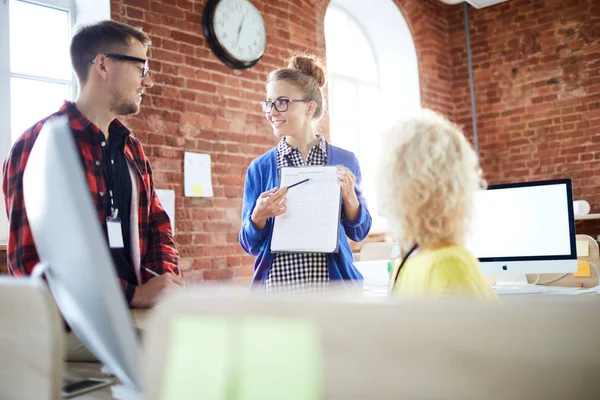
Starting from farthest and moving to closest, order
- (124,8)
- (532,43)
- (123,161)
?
(532,43), (124,8), (123,161)

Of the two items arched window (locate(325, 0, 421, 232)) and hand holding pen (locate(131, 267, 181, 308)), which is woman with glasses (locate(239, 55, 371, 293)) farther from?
arched window (locate(325, 0, 421, 232))

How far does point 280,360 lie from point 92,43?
1592 millimetres

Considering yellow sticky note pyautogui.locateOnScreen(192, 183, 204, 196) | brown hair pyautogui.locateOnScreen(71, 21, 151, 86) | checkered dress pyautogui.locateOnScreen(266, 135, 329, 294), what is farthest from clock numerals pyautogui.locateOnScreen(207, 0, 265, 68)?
checkered dress pyautogui.locateOnScreen(266, 135, 329, 294)

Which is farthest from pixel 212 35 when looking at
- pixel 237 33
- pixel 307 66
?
pixel 307 66

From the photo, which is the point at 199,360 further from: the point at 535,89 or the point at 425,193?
the point at 535,89

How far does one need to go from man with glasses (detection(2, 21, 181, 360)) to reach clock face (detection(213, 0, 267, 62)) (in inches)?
79.1

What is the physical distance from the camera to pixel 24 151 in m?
1.38

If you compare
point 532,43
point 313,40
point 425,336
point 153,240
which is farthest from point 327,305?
point 532,43

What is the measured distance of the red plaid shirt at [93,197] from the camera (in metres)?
1.29

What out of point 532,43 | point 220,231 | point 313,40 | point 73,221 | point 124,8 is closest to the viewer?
point 73,221

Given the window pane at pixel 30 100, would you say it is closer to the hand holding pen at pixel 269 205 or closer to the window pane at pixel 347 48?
the hand holding pen at pixel 269 205

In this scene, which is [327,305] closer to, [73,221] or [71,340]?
[73,221]

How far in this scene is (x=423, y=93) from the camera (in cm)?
591

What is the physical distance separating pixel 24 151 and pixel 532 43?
18.6 feet
